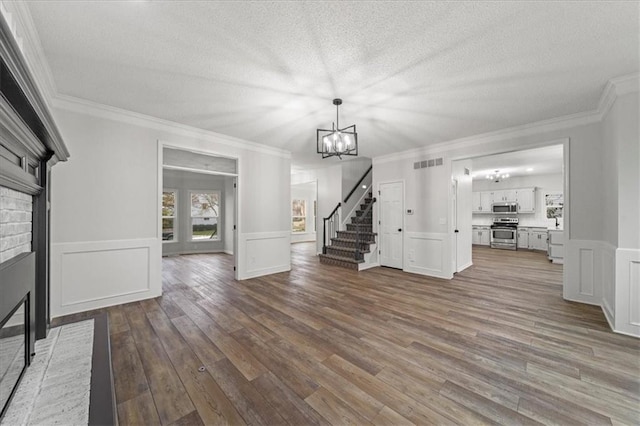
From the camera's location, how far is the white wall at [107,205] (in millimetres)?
3271

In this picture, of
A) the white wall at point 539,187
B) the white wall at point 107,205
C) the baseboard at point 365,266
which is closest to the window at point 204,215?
the white wall at point 107,205

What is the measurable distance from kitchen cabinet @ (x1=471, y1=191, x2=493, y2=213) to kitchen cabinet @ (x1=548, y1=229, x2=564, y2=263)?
10.9ft

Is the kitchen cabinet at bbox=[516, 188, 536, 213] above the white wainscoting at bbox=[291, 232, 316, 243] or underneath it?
above

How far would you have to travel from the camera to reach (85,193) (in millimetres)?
3408

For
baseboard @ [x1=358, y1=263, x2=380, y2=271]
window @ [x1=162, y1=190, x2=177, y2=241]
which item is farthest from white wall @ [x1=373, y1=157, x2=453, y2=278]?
window @ [x1=162, y1=190, x2=177, y2=241]

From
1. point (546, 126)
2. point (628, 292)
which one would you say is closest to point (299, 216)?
point (546, 126)

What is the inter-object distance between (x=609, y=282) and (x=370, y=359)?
3.45m

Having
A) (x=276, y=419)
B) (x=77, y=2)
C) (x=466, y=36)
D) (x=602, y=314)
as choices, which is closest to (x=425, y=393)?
(x=276, y=419)

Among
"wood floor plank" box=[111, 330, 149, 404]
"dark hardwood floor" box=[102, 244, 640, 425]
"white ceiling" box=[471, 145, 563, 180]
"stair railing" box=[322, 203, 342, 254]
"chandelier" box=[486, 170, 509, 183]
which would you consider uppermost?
"white ceiling" box=[471, 145, 563, 180]

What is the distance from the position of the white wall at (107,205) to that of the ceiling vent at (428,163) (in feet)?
14.3

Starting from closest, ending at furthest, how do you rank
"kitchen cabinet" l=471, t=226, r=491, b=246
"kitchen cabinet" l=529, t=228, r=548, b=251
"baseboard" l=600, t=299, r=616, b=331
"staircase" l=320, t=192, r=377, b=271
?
"baseboard" l=600, t=299, r=616, b=331 → "staircase" l=320, t=192, r=377, b=271 → "kitchen cabinet" l=529, t=228, r=548, b=251 → "kitchen cabinet" l=471, t=226, r=491, b=246

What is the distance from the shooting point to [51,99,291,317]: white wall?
3271 mm

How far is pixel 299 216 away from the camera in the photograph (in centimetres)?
1179

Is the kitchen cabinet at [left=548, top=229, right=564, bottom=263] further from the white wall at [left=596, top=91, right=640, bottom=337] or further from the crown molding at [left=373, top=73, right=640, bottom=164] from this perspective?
the white wall at [left=596, top=91, right=640, bottom=337]
